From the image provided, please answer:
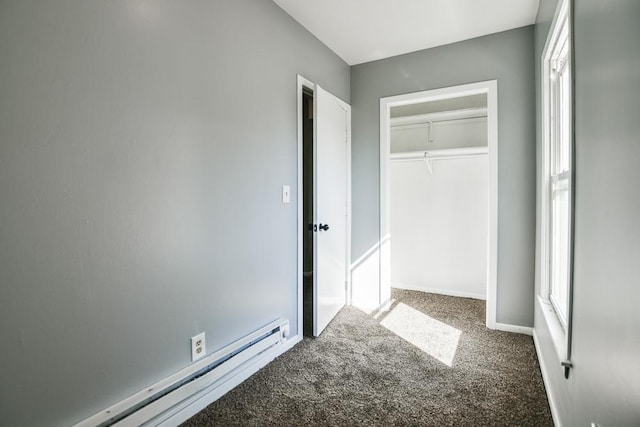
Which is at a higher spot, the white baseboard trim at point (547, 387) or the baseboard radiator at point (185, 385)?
the baseboard radiator at point (185, 385)

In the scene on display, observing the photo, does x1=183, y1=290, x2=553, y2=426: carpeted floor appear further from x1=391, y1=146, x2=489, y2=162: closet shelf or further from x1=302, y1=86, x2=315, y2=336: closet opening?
x1=391, y1=146, x2=489, y2=162: closet shelf

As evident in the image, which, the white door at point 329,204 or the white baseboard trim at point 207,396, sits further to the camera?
the white door at point 329,204

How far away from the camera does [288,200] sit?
2480 millimetres

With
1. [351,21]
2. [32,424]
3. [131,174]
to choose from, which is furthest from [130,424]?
[351,21]

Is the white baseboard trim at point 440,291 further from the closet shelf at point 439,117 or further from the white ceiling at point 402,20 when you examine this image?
the white ceiling at point 402,20

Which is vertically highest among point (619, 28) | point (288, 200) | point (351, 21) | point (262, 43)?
point (351, 21)

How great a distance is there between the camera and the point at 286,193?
2.46m

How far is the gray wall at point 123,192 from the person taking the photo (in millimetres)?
1120

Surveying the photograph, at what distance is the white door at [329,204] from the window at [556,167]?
155 centimetres

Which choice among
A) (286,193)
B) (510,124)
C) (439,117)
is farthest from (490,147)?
(286,193)

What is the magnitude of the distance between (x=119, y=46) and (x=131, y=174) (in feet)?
1.72

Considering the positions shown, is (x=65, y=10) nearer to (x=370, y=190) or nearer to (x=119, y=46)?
(x=119, y=46)

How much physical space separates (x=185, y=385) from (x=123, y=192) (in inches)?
38.6

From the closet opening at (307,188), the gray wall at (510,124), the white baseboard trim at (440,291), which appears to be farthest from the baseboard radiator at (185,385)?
the white baseboard trim at (440,291)
